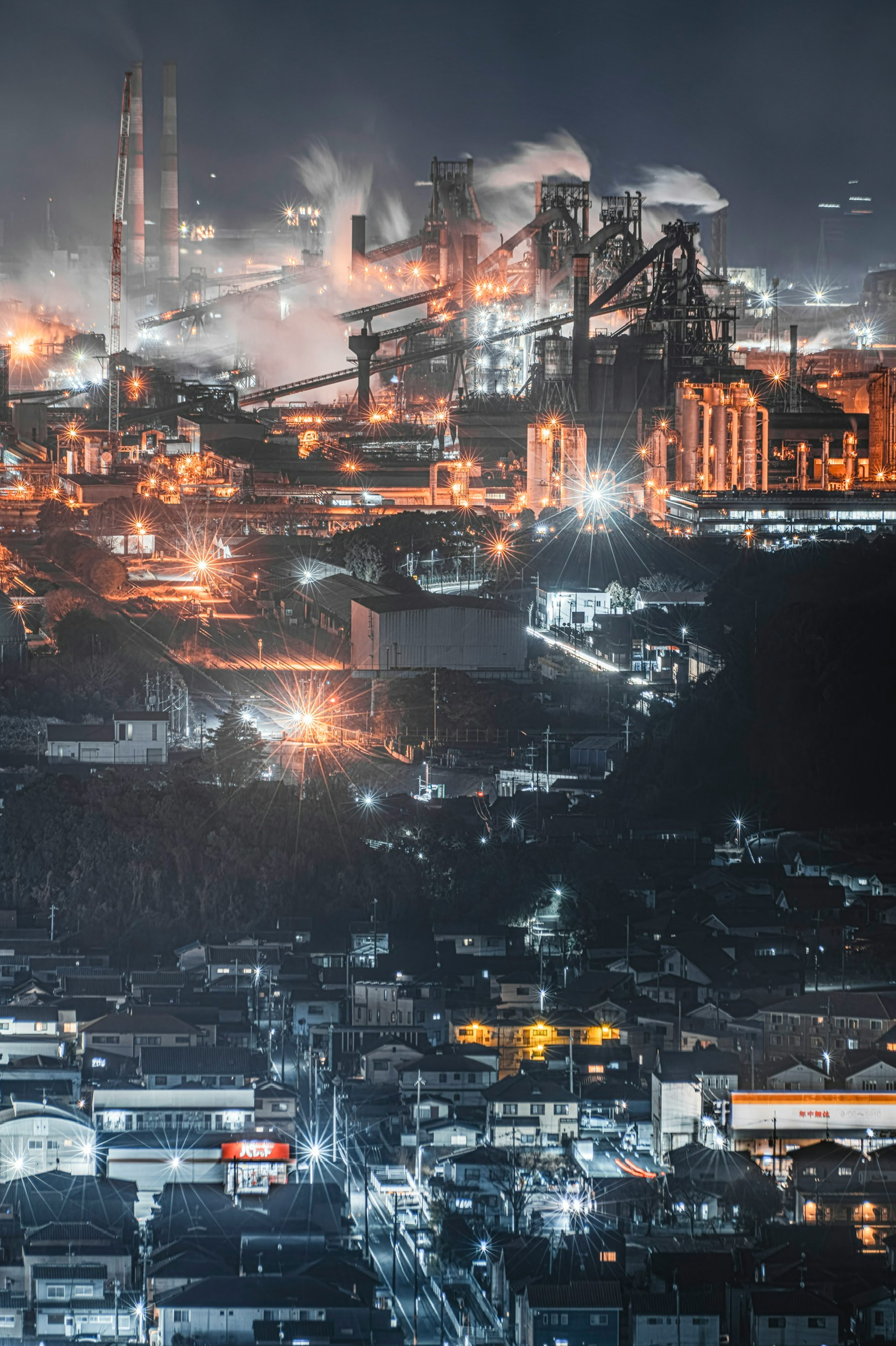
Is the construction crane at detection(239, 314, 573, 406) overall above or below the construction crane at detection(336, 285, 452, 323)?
below

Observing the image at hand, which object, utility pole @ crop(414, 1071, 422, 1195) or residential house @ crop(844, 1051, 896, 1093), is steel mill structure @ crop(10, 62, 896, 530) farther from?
utility pole @ crop(414, 1071, 422, 1195)

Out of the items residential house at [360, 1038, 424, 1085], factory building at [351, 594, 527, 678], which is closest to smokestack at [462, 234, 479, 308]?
factory building at [351, 594, 527, 678]

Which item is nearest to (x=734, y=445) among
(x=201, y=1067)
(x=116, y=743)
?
(x=116, y=743)

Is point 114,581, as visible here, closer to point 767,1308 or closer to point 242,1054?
point 242,1054

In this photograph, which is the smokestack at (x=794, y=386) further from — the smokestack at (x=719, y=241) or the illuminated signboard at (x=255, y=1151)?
the illuminated signboard at (x=255, y=1151)

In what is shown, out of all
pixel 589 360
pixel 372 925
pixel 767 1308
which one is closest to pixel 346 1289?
pixel 767 1308

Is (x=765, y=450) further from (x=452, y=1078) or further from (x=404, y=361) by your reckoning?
(x=452, y=1078)

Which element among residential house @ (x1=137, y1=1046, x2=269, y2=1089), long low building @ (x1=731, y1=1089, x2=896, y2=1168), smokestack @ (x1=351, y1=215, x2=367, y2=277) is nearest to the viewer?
long low building @ (x1=731, y1=1089, x2=896, y2=1168)

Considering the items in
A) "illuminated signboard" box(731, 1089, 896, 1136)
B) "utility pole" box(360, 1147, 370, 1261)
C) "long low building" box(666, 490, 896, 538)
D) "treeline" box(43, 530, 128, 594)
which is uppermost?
"long low building" box(666, 490, 896, 538)

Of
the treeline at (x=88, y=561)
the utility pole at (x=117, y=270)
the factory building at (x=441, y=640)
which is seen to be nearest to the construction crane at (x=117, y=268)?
the utility pole at (x=117, y=270)
